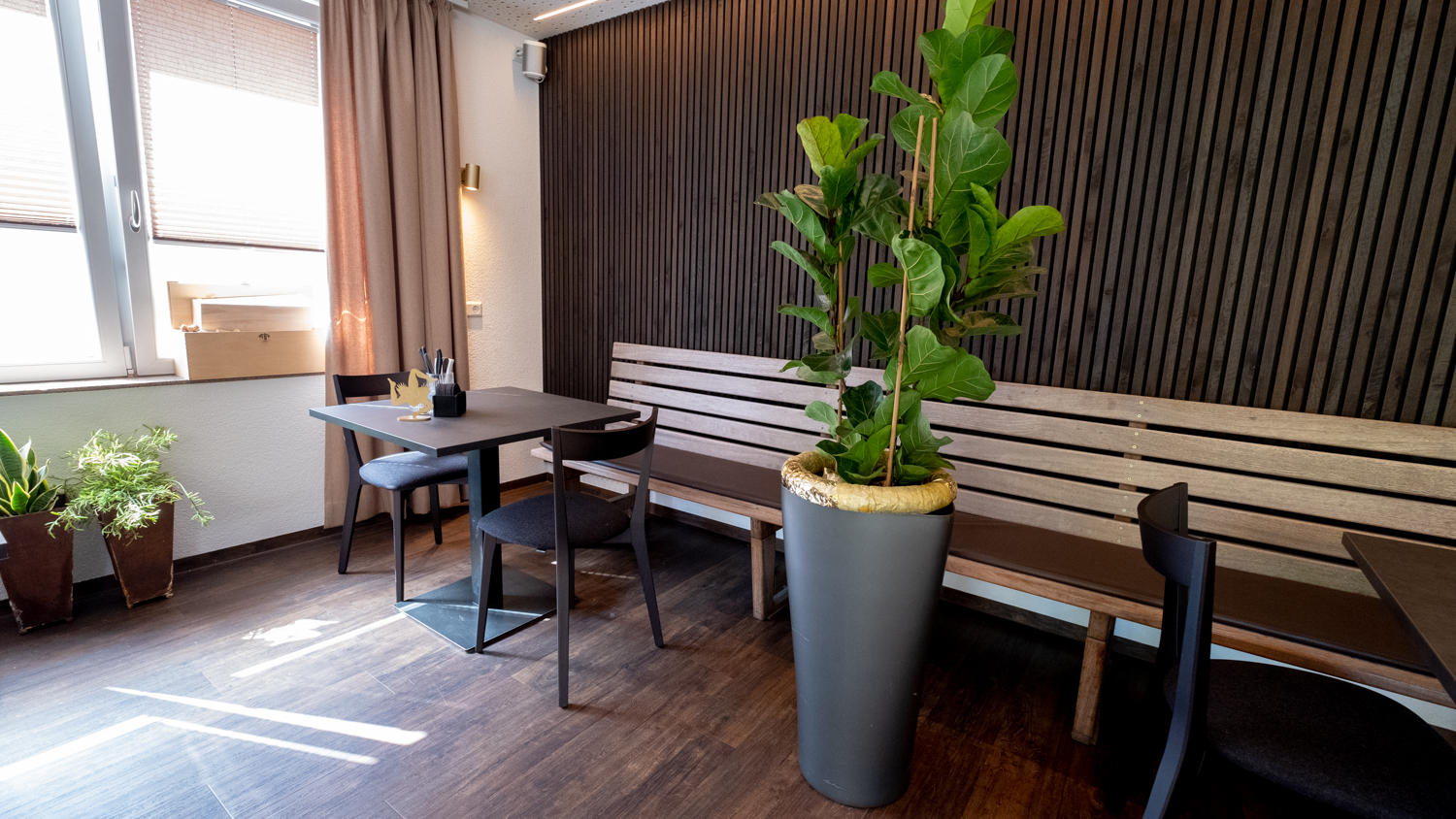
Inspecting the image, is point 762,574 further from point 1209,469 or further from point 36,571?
point 36,571

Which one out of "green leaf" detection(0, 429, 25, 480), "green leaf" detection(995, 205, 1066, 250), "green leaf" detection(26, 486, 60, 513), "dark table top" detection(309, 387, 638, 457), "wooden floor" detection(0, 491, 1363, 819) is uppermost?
"green leaf" detection(995, 205, 1066, 250)

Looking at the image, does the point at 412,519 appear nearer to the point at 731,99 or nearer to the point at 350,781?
the point at 350,781

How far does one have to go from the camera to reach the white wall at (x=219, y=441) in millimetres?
2619

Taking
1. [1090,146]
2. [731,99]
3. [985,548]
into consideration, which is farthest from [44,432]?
[1090,146]

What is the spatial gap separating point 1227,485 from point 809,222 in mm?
1716

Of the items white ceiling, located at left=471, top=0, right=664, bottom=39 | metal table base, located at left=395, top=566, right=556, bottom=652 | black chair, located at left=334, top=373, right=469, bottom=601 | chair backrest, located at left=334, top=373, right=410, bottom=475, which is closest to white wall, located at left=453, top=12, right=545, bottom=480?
white ceiling, located at left=471, top=0, right=664, bottom=39

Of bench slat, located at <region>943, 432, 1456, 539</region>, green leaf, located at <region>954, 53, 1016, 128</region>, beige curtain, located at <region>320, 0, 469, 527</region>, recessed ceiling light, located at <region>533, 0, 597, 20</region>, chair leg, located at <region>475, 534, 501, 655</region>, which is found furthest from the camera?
recessed ceiling light, located at <region>533, 0, 597, 20</region>

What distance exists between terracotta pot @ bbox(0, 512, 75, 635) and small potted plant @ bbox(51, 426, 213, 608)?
2.4 inches

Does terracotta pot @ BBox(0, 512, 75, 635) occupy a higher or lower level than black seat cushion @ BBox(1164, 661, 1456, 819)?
lower

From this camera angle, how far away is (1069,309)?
2531mm

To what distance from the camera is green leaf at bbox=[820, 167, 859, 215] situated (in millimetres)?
1571

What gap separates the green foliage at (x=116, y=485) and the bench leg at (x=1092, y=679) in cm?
333

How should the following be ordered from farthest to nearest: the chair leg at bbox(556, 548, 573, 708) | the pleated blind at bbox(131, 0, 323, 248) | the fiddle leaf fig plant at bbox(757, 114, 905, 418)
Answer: the pleated blind at bbox(131, 0, 323, 248), the chair leg at bbox(556, 548, 573, 708), the fiddle leaf fig plant at bbox(757, 114, 905, 418)

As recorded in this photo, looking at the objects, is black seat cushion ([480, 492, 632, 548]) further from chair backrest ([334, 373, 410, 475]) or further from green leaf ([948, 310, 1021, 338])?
green leaf ([948, 310, 1021, 338])
